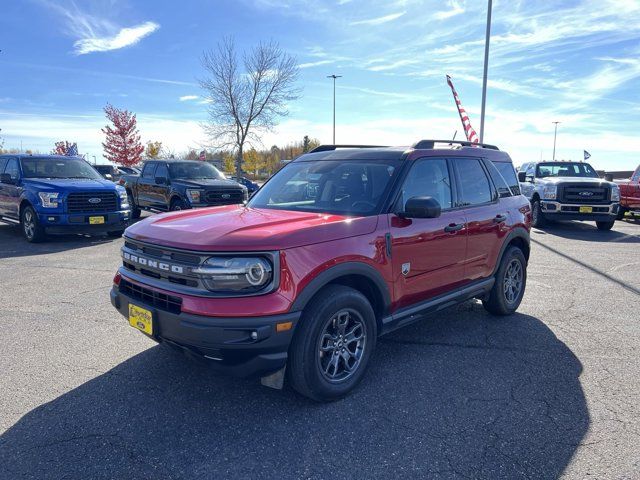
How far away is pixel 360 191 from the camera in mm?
3922

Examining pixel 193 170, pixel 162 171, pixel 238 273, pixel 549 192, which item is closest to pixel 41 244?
pixel 162 171

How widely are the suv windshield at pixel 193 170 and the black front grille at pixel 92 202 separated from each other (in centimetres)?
255

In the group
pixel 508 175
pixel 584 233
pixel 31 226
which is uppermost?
pixel 508 175

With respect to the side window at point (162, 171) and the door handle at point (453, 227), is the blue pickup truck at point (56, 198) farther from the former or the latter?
the door handle at point (453, 227)

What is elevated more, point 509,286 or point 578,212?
point 578,212

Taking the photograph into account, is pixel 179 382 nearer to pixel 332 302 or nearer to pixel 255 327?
pixel 255 327

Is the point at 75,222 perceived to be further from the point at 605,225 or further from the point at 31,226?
the point at 605,225

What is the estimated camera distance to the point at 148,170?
13531 millimetres

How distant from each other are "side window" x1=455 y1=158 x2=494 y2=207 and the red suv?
22 mm

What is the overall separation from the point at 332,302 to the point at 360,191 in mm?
1184

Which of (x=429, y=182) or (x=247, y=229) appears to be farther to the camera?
(x=429, y=182)

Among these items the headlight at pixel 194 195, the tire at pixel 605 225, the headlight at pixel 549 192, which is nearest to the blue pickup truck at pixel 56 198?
the headlight at pixel 194 195

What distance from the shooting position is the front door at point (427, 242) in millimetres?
3705

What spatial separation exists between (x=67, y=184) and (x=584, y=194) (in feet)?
43.2
